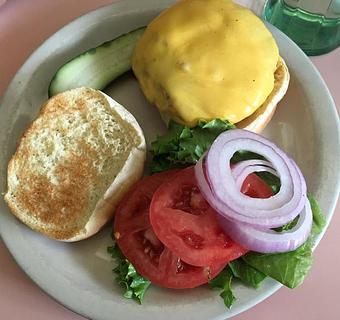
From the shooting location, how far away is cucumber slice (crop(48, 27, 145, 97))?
167 centimetres

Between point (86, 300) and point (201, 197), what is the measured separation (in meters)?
0.34

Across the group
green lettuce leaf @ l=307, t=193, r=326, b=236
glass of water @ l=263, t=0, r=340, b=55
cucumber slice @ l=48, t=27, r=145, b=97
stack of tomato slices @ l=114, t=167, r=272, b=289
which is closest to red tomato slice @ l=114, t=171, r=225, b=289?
stack of tomato slices @ l=114, t=167, r=272, b=289

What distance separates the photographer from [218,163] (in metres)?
1.37

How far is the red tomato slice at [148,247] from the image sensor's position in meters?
1.37

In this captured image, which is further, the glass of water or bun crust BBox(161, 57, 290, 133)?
the glass of water

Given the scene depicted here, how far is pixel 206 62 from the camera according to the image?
1.55 m

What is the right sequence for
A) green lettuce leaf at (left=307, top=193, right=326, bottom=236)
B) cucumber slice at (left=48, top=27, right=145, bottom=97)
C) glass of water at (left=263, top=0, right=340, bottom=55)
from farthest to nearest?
glass of water at (left=263, top=0, right=340, bottom=55), cucumber slice at (left=48, top=27, right=145, bottom=97), green lettuce leaf at (left=307, top=193, right=326, bottom=236)

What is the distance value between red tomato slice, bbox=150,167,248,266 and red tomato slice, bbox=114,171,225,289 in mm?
40

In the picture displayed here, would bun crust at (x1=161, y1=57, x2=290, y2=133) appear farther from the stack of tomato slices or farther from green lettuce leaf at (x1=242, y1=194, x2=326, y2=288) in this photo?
green lettuce leaf at (x1=242, y1=194, x2=326, y2=288)

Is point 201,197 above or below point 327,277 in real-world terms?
above

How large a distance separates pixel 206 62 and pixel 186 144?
21 cm

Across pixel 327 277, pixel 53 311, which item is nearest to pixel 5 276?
pixel 53 311

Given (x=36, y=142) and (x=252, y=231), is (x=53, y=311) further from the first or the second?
(x=252, y=231)

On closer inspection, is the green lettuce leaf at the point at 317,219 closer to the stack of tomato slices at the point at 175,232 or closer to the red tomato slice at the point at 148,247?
the stack of tomato slices at the point at 175,232
